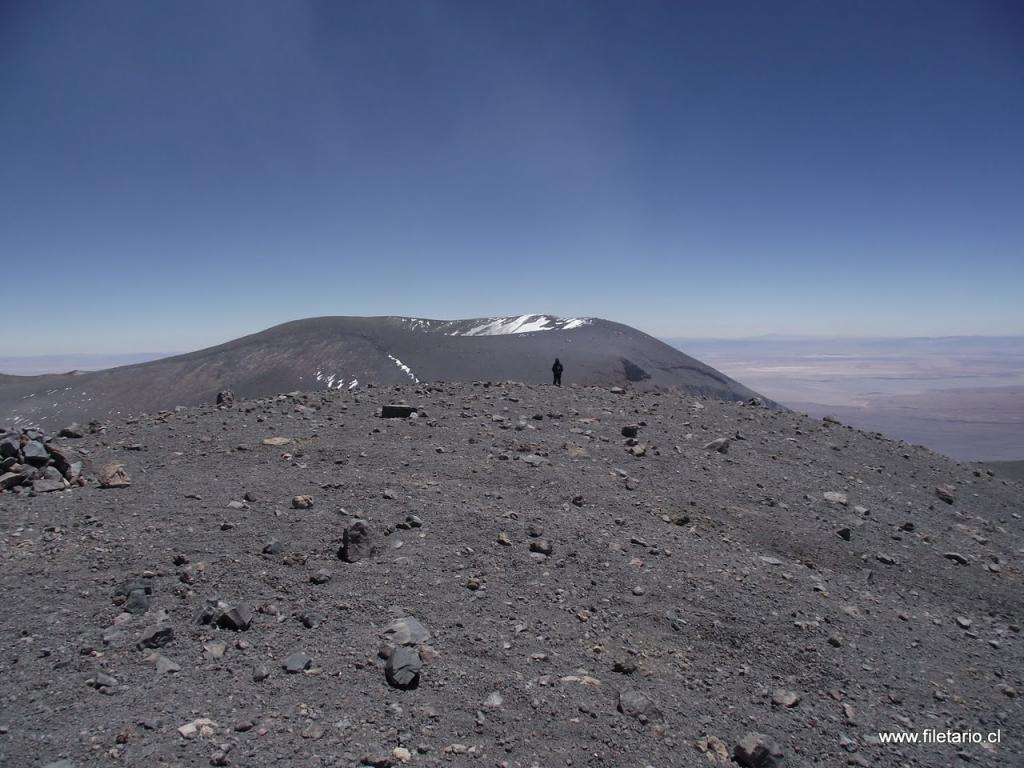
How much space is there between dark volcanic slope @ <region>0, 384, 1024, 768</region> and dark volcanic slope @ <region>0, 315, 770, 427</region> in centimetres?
1747

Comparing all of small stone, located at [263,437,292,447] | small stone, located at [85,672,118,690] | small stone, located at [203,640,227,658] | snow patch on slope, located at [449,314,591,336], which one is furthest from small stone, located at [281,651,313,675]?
snow patch on slope, located at [449,314,591,336]

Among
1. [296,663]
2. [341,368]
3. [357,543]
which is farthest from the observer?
[341,368]

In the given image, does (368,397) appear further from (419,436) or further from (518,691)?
(518,691)

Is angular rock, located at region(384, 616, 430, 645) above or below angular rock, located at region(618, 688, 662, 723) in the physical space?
above

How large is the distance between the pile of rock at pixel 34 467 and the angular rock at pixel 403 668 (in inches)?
188

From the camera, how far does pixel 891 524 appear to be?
717 centimetres

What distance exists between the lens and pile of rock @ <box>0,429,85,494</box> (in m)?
6.19

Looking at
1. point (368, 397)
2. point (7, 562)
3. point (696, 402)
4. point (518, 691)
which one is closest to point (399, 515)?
point (518, 691)

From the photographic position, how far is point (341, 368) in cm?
2569

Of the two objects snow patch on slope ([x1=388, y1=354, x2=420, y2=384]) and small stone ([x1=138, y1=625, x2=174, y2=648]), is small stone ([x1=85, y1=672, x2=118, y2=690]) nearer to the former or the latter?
small stone ([x1=138, y1=625, x2=174, y2=648])

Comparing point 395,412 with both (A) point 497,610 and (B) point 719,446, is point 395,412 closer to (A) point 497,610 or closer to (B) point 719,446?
(B) point 719,446

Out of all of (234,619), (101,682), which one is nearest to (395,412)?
(234,619)

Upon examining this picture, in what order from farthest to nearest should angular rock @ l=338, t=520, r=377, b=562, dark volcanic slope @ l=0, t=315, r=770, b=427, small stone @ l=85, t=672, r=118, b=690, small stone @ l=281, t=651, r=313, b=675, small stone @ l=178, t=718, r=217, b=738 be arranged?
dark volcanic slope @ l=0, t=315, r=770, b=427, angular rock @ l=338, t=520, r=377, b=562, small stone @ l=281, t=651, r=313, b=675, small stone @ l=85, t=672, r=118, b=690, small stone @ l=178, t=718, r=217, b=738

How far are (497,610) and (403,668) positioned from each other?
3.19 feet
